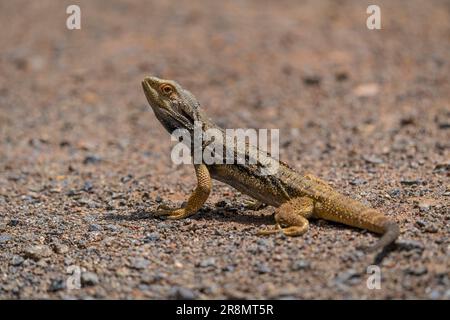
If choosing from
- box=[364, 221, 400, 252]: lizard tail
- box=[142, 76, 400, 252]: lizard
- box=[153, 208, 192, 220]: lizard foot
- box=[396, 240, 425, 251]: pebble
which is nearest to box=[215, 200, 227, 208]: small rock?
box=[142, 76, 400, 252]: lizard

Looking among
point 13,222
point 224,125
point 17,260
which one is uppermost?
point 224,125

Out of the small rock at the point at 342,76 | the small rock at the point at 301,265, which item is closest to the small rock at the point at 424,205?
the small rock at the point at 301,265

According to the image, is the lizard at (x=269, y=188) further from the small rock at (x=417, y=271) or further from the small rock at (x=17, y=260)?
the small rock at (x=17, y=260)

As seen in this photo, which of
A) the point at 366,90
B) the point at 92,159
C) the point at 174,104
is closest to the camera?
the point at 174,104

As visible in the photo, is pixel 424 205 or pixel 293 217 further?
pixel 424 205

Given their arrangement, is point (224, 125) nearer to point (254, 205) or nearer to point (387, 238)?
point (254, 205)

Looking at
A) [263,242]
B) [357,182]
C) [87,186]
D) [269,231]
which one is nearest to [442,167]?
[357,182]

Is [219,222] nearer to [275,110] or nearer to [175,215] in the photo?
[175,215]

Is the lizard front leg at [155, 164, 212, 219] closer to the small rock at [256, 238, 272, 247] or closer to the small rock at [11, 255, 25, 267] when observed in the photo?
the small rock at [256, 238, 272, 247]
